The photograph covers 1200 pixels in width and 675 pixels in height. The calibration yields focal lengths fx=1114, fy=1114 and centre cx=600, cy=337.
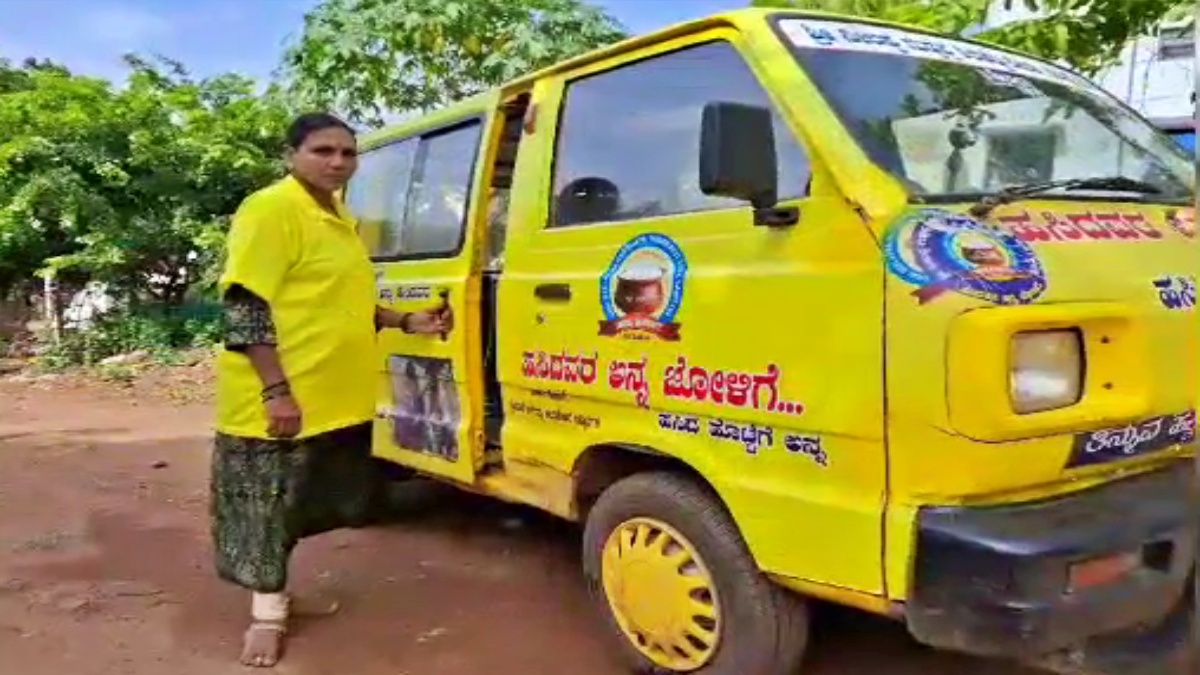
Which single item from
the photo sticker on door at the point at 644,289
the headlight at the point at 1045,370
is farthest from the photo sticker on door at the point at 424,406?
the headlight at the point at 1045,370

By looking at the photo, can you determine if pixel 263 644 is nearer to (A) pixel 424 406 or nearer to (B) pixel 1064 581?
(A) pixel 424 406

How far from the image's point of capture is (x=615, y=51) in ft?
11.1

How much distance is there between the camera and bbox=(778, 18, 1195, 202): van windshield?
8.96 feet

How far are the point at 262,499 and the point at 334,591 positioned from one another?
78 cm

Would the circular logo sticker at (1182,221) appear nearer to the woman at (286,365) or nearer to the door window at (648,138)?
the door window at (648,138)

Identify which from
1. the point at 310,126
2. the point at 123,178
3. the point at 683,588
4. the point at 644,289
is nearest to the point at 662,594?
the point at 683,588

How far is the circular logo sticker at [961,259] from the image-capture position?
7.64 ft

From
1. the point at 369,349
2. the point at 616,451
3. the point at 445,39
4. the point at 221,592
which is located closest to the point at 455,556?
the point at 221,592

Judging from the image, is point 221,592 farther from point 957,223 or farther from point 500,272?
point 957,223

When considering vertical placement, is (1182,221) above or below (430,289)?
above

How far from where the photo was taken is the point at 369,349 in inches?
146

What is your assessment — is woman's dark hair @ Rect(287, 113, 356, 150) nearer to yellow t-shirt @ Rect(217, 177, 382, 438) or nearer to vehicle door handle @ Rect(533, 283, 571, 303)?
yellow t-shirt @ Rect(217, 177, 382, 438)

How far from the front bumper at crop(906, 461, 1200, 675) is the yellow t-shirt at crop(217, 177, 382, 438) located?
6.55ft

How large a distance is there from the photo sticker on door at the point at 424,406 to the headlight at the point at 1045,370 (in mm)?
2137
